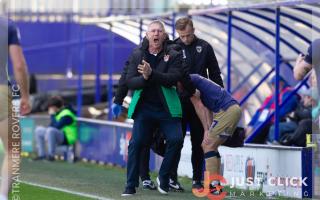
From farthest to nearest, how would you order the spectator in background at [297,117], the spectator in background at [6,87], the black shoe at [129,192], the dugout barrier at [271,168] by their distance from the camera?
the spectator in background at [297,117]
the dugout barrier at [271,168]
the black shoe at [129,192]
the spectator in background at [6,87]

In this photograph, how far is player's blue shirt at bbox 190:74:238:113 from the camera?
11.8m

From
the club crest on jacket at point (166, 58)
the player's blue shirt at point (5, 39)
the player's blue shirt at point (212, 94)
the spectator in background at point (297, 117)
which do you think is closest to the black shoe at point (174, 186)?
the player's blue shirt at point (212, 94)

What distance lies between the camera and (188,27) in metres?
12.4

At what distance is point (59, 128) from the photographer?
1922 cm

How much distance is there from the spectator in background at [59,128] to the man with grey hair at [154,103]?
294 inches

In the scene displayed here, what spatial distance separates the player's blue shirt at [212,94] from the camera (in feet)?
38.8

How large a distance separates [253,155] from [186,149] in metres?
1.90

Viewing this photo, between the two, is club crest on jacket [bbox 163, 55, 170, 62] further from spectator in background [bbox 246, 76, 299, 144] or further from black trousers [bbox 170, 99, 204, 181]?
spectator in background [bbox 246, 76, 299, 144]

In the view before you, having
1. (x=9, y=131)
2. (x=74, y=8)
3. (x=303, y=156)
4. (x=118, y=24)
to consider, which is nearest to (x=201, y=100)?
(x=303, y=156)

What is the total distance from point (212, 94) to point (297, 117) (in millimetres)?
3465

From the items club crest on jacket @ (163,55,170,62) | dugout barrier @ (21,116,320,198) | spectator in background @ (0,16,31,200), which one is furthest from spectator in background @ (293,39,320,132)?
spectator in background @ (0,16,31,200)

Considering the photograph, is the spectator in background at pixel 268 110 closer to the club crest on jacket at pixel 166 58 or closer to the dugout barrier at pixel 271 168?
the dugout barrier at pixel 271 168

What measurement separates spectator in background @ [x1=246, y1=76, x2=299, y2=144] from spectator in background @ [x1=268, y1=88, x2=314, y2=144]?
27 centimetres

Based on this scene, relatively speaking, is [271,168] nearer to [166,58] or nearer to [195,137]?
[195,137]
